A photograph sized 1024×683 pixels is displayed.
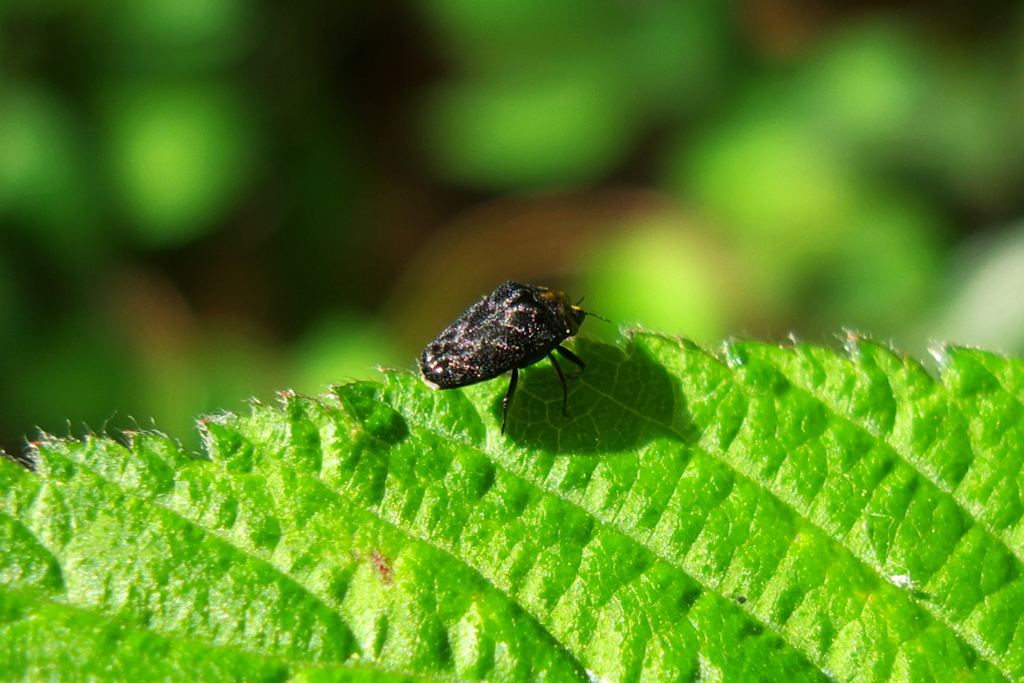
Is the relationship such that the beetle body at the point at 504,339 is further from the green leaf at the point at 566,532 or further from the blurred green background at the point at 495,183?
the blurred green background at the point at 495,183

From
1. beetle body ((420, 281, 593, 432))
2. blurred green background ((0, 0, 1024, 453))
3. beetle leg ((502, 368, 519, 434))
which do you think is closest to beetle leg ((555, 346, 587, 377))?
beetle body ((420, 281, 593, 432))

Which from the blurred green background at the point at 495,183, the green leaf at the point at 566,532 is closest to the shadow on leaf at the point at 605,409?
the green leaf at the point at 566,532

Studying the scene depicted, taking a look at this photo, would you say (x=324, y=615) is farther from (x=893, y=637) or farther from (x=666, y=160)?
(x=666, y=160)

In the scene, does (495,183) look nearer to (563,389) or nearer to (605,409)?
(563,389)

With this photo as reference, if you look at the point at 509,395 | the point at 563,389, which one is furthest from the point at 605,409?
the point at 509,395

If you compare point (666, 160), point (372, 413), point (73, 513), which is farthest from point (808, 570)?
point (666, 160)

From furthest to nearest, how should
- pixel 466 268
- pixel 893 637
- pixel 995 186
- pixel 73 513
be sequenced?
pixel 466 268, pixel 995 186, pixel 893 637, pixel 73 513
